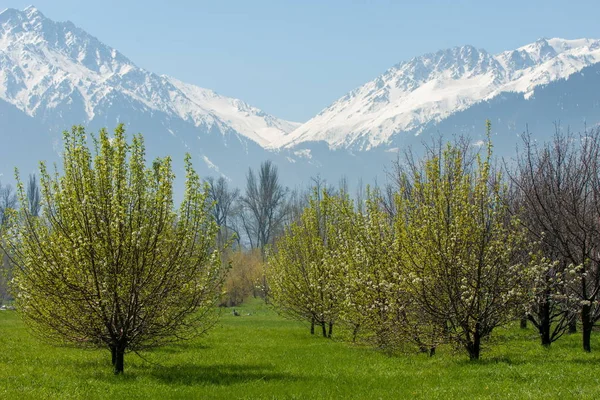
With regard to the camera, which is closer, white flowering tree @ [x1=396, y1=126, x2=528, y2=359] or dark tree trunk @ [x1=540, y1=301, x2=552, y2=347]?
white flowering tree @ [x1=396, y1=126, x2=528, y2=359]

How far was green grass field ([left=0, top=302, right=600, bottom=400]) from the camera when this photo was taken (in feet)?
50.3

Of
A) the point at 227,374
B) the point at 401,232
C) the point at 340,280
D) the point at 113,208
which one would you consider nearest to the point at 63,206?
the point at 113,208

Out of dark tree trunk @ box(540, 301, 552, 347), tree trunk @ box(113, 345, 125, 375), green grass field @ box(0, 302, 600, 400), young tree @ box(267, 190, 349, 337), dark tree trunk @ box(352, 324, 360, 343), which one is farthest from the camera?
young tree @ box(267, 190, 349, 337)

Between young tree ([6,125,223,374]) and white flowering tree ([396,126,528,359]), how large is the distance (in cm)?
642

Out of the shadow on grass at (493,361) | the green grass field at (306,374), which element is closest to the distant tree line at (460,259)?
the shadow on grass at (493,361)

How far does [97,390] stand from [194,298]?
405 centimetres

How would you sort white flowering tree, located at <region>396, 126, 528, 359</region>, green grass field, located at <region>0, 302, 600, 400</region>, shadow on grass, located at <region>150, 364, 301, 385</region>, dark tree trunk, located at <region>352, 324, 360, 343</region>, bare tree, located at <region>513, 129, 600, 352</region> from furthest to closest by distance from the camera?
dark tree trunk, located at <region>352, 324, 360, 343</region>, bare tree, located at <region>513, 129, 600, 352</region>, white flowering tree, located at <region>396, 126, 528, 359</region>, shadow on grass, located at <region>150, 364, 301, 385</region>, green grass field, located at <region>0, 302, 600, 400</region>

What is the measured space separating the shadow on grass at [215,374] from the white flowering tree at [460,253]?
5099mm

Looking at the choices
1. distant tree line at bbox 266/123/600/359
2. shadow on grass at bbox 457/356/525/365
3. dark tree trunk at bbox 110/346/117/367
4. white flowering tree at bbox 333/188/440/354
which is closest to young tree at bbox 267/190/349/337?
distant tree line at bbox 266/123/600/359

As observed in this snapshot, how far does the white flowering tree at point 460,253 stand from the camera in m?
18.2

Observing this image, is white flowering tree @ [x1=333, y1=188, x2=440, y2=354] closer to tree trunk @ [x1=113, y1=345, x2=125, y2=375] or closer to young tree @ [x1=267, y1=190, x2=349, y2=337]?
young tree @ [x1=267, y1=190, x2=349, y2=337]

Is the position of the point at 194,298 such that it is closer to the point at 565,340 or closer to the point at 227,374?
the point at 227,374

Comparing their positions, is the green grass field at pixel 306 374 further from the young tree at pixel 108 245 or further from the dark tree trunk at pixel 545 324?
the young tree at pixel 108 245

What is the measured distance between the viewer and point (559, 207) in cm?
2044
